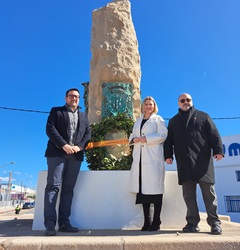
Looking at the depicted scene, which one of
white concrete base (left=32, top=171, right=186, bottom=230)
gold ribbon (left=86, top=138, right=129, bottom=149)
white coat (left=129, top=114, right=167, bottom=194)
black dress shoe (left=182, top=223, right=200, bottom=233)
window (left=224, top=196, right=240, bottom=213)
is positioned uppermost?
gold ribbon (left=86, top=138, right=129, bottom=149)

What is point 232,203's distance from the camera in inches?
757

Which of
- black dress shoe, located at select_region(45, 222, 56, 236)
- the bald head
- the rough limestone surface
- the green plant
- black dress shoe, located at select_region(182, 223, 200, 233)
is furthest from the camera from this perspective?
the rough limestone surface

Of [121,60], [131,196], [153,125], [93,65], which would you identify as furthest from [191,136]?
[93,65]

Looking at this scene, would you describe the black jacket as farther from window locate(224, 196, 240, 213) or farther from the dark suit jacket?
window locate(224, 196, 240, 213)

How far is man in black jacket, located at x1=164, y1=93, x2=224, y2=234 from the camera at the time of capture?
303cm

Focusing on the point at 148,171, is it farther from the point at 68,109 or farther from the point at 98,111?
the point at 98,111

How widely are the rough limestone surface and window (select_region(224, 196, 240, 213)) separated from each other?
17.0 m

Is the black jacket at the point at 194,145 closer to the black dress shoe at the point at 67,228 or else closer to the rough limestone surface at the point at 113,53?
the black dress shoe at the point at 67,228

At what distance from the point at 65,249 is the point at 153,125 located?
6.80 ft

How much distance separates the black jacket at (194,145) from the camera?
10.1ft

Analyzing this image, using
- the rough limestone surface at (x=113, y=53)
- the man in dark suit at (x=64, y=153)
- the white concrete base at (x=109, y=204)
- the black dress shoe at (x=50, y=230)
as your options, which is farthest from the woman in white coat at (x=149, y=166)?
the rough limestone surface at (x=113, y=53)

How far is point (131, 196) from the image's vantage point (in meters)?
3.66

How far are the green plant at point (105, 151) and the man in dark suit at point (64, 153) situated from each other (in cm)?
88

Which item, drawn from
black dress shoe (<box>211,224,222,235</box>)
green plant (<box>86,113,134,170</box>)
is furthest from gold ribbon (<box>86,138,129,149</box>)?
black dress shoe (<box>211,224,222,235</box>)
